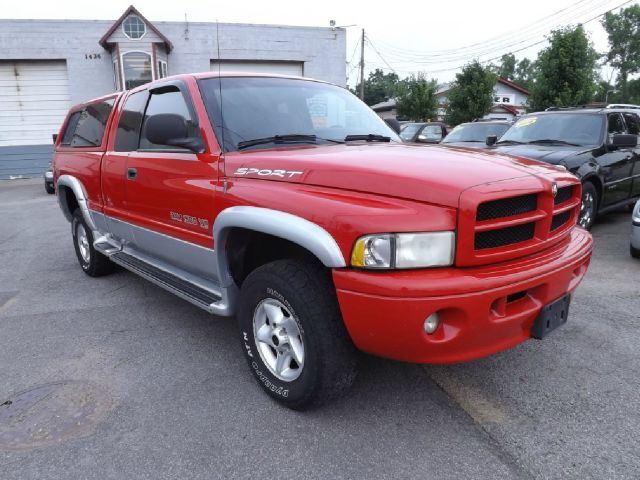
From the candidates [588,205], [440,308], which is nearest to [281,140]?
[440,308]

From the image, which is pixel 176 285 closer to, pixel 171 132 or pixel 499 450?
pixel 171 132

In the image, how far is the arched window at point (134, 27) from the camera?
18188 millimetres

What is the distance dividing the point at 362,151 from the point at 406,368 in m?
1.42

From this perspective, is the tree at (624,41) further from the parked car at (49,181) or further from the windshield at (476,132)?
the parked car at (49,181)

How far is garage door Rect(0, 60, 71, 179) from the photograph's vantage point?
61.2 feet

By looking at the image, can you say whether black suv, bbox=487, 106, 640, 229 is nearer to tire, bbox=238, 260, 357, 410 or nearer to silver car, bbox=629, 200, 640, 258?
silver car, bbox=629, 200, 640, 258

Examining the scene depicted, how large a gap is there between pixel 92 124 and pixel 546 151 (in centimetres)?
550

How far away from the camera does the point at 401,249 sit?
2.16 m

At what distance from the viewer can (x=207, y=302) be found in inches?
124

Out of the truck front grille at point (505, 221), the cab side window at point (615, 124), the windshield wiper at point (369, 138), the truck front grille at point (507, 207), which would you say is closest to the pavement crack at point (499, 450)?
the truck front grille at point (505, 221)

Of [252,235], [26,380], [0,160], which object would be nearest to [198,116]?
[252,235]

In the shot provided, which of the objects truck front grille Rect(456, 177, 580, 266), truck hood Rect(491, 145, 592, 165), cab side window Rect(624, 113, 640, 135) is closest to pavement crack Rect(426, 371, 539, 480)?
truck front grille Rect(456, 177, 580, 266)

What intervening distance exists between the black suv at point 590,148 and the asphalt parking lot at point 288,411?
2.75 m

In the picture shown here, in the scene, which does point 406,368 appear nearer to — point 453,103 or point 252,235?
point 252,235
